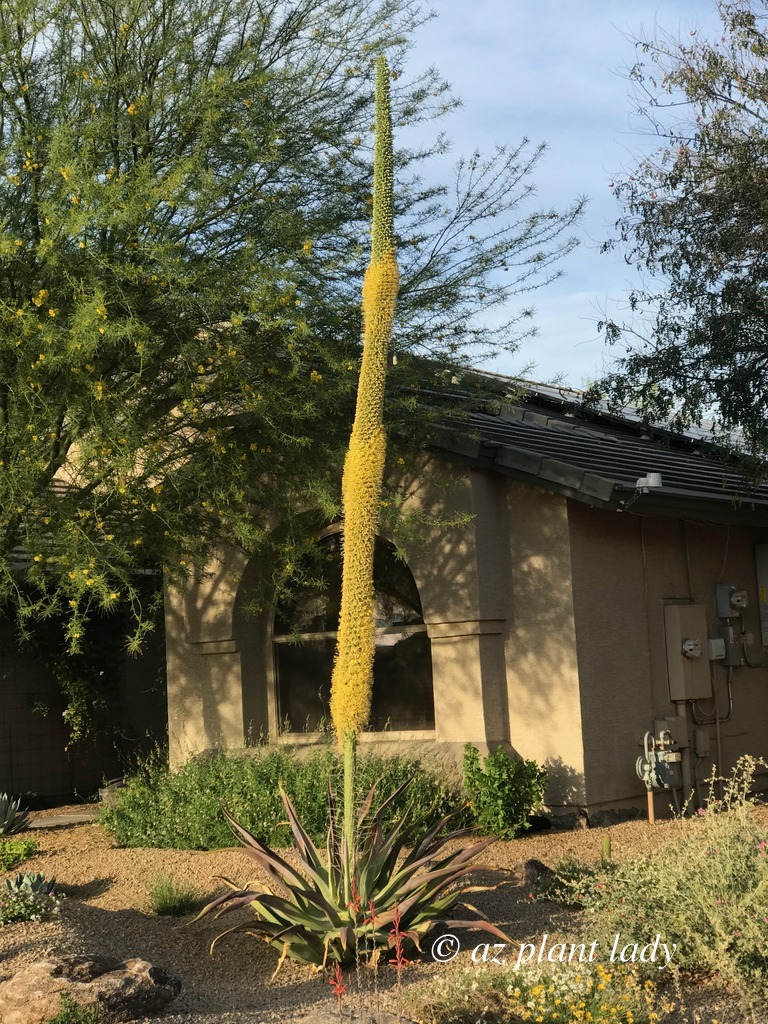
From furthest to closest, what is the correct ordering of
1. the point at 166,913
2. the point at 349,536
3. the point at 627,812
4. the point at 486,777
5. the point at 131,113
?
the point at 627,812 < the point at 486,777 < the point at 131,113 < the point at 166,913 < the point at 349,536

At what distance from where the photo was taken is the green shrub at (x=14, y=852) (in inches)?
380

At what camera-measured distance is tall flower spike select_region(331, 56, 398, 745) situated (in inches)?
258

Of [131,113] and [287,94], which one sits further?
[287,94]

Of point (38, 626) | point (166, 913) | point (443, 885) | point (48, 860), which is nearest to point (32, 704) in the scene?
point (38, 626)

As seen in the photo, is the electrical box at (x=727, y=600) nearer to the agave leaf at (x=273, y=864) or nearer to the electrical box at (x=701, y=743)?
the electrical box at (x=701, y=743)

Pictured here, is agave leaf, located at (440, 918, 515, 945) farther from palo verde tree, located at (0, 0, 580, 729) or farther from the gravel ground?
palo verde tree, located at (0, 0, 580, 729)

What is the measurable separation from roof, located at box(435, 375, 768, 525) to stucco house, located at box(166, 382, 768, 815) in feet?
0.10

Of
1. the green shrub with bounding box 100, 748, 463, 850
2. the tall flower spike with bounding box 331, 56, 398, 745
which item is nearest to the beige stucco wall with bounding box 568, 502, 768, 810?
the green shrub with bounding box 100, 748, 463, 850

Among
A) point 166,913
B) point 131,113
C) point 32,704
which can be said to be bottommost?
point 166,913

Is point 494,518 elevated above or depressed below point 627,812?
above

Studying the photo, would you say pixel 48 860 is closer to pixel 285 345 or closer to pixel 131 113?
pixel 285 345

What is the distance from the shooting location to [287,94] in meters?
10.7

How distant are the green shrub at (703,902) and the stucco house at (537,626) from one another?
12.8 feet

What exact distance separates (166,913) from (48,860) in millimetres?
2322
